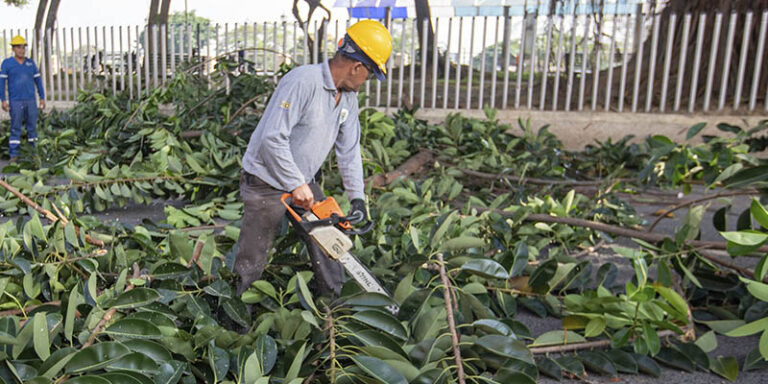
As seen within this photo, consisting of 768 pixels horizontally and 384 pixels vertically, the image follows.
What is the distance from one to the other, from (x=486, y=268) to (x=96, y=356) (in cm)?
144

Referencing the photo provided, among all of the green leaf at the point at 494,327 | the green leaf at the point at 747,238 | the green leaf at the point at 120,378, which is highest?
the green leaf at the point at 747,238

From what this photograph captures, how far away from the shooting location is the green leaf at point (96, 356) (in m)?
1.72

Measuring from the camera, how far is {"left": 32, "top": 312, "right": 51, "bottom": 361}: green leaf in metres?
1.79

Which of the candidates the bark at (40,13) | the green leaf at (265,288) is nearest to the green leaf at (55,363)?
the green leaf at (265,288)

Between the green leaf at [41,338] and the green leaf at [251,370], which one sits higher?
the green leaf at [41,338]

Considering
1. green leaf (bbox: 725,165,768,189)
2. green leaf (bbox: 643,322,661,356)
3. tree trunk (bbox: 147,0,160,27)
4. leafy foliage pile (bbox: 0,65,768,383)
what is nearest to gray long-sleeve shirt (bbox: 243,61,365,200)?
leafy foliage pile (bbox: 0,65,768,383)

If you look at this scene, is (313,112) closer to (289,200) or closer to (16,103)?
(289,200)

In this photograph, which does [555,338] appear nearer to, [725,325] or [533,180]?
[725,325]

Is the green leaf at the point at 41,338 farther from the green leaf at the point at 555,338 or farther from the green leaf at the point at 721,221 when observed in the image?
the green leaf at the point at 721,221

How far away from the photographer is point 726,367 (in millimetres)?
2559

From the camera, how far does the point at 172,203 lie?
5.53 m

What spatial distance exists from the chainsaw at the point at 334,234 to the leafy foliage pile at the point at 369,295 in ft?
0.58

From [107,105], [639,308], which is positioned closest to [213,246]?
[639,308]

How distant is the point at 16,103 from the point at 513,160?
7010mm
